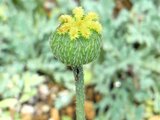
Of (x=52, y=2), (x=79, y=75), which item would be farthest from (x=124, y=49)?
(x=79, y=75)

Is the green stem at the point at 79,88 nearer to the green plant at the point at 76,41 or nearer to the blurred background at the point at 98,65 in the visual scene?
the green plant at the point at 76,41

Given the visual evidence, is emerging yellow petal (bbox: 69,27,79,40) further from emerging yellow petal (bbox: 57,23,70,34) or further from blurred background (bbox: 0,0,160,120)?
blurred background (bbox: 0,0,160,120)

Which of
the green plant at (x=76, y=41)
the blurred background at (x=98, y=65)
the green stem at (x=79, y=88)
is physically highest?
the blurred background at (x=98, y=65)

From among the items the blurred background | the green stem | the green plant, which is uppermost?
the blurred background

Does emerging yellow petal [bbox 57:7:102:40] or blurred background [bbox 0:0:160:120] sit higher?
blurred background [bbox 0:0:160:120]

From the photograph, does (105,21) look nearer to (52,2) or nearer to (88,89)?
(88,89)

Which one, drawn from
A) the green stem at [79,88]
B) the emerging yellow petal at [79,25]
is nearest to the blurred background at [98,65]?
the green stem at [79,88]

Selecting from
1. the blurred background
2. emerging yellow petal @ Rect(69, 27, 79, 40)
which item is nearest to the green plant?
emerging yellow petal @ Rect(69, 27, 79, 40)

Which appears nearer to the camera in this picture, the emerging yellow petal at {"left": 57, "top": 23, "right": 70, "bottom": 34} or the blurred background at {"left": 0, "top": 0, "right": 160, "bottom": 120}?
the emerging yellow petal at {"left": 57, "top": 23, "right": 70, "bottom": 34}
